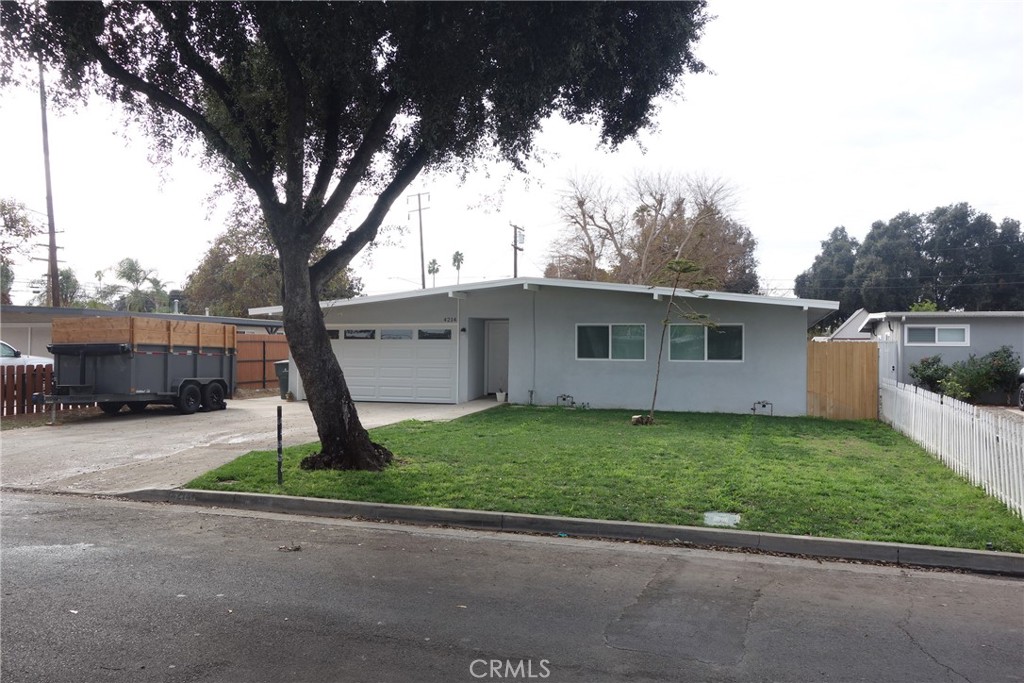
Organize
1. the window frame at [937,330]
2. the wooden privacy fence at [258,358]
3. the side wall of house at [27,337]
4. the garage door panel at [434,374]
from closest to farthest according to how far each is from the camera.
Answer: the garage door panel at [434,374] → the window frame at [937,330] → the wooden privacy fence at [258,358] → the side wall of house at [27,337]

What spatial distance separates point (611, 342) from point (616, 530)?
11.7 m

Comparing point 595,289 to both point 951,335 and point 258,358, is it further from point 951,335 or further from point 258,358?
point 258,358

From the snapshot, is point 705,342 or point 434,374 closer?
point 705,342

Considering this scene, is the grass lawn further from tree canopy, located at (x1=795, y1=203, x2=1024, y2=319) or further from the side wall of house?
tree canopy, located at (x1=795, y1=203, x2=1024, y2=319)

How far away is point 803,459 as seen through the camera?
1091cm

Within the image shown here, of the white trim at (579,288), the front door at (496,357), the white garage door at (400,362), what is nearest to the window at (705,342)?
the white trim at (579,288)

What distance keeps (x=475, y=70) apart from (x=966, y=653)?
25.6 ft

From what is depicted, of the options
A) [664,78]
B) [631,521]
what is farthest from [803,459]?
[664,78]

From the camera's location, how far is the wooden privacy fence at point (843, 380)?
56.1ft

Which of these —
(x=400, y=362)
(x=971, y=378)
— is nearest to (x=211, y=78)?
(x=400, y=362)

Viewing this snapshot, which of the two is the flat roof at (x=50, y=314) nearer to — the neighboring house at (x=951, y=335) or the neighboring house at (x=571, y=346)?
the neighboring house at (x=571, y=346)

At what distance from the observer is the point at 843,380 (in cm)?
1731

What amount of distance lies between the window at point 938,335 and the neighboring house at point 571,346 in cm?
702

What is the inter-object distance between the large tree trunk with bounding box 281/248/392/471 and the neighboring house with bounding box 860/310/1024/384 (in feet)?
60.9
